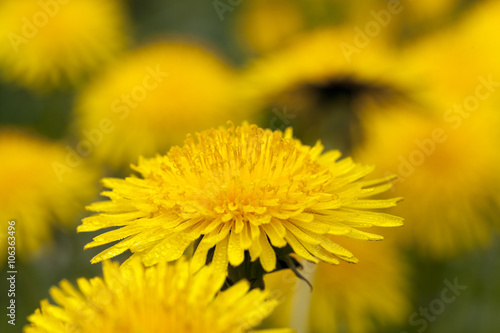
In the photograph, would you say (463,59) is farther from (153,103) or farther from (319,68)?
(153,103)

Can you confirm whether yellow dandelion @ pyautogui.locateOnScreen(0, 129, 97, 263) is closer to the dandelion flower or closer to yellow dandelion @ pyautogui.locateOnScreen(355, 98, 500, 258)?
yellow dandelion @ pyautogui.locateOnScreen(355, 98, 500, 258)

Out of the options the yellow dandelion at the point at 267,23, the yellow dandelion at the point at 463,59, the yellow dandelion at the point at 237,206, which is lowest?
the yellow dandelion at the point at 237,206

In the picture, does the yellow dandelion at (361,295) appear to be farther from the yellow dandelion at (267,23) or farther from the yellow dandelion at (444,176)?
the yellow dandelion at (267,23)

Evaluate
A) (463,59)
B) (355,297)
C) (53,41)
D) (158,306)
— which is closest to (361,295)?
(355,297)

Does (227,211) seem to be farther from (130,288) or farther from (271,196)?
(130,288)

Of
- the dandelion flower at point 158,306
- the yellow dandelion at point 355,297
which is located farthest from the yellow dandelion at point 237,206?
the yellow dandelion at point 355,297

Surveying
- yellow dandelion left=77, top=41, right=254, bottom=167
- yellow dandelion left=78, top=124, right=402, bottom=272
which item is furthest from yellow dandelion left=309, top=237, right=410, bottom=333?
yellow dandelion left=78, top=124, right=402, bottom=272
